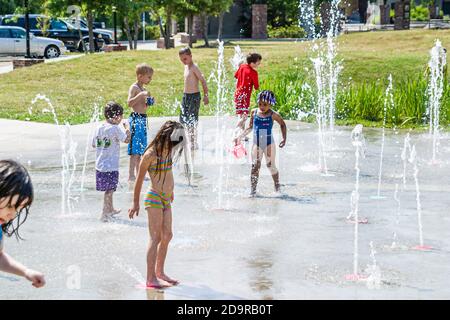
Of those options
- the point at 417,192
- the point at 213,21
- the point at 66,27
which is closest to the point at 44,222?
the point at 417,192

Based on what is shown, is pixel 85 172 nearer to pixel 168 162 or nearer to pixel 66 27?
pixel 168 162

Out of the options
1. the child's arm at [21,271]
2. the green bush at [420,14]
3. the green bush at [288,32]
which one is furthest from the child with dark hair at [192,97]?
the green bush at [420,14]

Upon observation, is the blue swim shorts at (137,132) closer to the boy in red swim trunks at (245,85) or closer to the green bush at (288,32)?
the boy in red swim trunks at (245,85)

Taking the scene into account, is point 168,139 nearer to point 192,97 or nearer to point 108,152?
point 108,152

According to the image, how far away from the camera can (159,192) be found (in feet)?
23.1

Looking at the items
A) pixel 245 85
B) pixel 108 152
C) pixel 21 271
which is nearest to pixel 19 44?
pixel 245 85

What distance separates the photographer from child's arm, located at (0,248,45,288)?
422 cm

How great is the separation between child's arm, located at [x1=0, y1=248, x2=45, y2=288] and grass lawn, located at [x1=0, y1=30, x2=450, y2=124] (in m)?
14.5

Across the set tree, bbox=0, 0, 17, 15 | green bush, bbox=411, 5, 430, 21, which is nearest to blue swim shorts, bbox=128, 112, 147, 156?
tree, bbox=0, 0, 17, 15

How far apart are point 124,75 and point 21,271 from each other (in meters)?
22.4

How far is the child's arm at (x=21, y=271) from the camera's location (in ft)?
13.8

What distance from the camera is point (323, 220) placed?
9656mm

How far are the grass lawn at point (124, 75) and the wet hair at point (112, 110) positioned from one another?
9687 mm

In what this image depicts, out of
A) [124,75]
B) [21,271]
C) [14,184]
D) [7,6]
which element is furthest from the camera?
[7,6]
